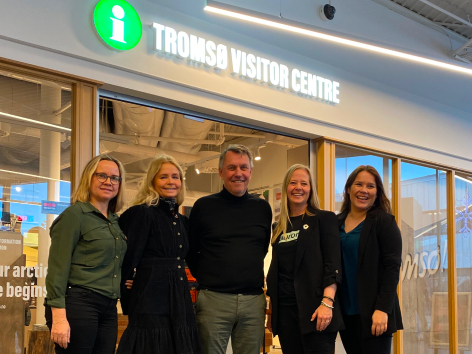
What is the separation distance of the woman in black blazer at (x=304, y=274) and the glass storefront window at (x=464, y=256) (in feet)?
16.9

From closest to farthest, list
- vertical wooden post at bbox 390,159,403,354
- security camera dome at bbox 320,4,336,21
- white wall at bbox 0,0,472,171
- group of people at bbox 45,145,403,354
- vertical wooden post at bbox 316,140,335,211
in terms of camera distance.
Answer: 1. group of people at bbox 45,145,403,354
2. white wall at bbox 0,0,472,171
3. security camera dome at bbox 320,4,336,21
4. vertical wooden post at bbox 316,140,335,211
5. vertical wooden post at bbox 390,159,403,354

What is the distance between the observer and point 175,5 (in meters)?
4.50

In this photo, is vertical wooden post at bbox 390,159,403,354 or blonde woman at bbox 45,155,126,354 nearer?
blonde woman at bbox 45,155,126,354

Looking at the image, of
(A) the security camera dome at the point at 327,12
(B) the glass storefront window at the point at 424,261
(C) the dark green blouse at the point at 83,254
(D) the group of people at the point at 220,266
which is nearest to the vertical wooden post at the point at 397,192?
(B) the glass storefront window at the point at 424,261

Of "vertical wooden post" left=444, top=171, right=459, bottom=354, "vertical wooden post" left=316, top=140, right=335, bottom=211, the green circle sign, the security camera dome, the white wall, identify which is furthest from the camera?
"vertical wooden post" left=444, top=171, right=459, bottom=354

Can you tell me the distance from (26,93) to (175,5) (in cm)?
153

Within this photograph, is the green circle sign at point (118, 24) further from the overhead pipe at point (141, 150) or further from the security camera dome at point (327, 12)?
the security camera dome at point (327, 12)

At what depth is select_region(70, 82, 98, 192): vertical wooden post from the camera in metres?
3.82

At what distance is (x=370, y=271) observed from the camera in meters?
2.88

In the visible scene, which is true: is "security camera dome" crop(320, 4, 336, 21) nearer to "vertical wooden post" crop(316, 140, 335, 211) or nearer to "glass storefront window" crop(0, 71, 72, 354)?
"vertical wooden post" crop(316, 140, 335, 211)

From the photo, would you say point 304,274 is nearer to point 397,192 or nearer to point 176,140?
point 176,140

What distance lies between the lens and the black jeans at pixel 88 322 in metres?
2.39

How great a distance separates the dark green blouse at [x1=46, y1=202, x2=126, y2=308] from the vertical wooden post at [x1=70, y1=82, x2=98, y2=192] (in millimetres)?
1303

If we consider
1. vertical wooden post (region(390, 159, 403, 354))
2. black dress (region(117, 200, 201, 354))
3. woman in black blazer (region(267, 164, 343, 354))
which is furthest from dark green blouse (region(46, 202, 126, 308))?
vertical wooden post (region(390, 159, 403, 354))
